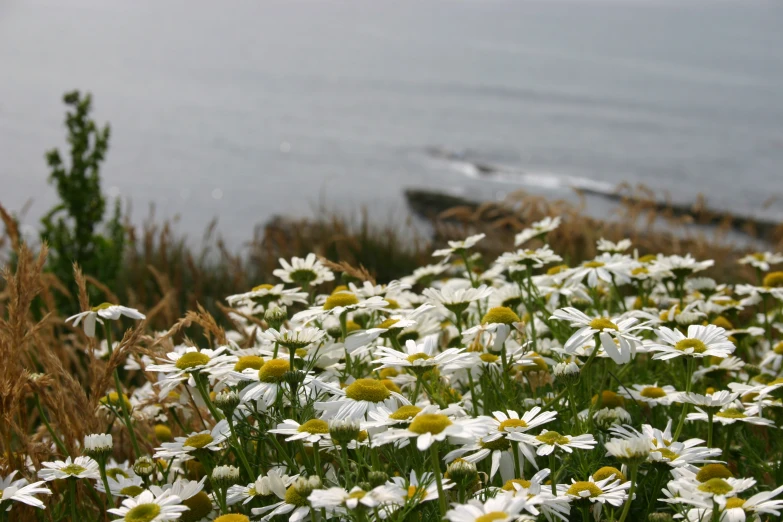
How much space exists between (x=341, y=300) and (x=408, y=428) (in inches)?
38.4

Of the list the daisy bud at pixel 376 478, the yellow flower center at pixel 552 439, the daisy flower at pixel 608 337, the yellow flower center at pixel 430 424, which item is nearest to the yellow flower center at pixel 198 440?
the daisy bud at pixel 376 478

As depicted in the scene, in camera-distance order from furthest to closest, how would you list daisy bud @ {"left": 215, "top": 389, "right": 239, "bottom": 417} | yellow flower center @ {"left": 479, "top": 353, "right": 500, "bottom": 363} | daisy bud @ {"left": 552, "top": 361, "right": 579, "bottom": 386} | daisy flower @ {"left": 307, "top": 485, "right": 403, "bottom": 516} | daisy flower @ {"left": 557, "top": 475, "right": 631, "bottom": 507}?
yellow flower center @ {"left": 479, "top": 353, "right": 500, "bottom": 363}
daisy bud @ {"left": 552, "top": 361, "right": 579, "bottom": 386}
daisy bud @ {"left": 215, "top": 389, "right": 239, "bottom": 417}
daisy flower @ {"left": 557, "top": 475, "right": 631, "bottom": 507}
daisy flower @ {"left": 307, "top": 485, "right": 403, "bottom": 516}

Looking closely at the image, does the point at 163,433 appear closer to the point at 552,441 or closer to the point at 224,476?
the point at 224,476

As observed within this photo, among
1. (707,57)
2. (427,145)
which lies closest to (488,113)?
(427,145)

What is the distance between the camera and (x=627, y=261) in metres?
3.40

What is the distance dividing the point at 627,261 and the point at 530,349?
663 mm

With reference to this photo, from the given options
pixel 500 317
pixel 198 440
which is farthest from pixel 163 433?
pixel 500 317

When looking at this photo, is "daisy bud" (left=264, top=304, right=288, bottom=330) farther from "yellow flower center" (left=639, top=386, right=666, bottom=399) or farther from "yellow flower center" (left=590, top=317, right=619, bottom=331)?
"yellow flower center" (left=639, top=386, right=666, bottom=399)

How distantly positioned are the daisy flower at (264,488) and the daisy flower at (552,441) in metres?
0.56

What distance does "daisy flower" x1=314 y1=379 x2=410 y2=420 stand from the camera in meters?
2.04

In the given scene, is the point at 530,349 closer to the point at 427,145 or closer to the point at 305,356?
the point at 305,356

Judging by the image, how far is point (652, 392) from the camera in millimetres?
2740

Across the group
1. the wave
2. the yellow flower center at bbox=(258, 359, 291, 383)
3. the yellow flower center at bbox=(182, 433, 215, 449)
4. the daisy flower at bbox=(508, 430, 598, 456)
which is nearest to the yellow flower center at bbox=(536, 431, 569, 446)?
the daisy flower at bbox=(508, 430, 598, 456)

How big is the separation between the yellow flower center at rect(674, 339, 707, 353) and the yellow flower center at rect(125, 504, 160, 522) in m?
1.51
